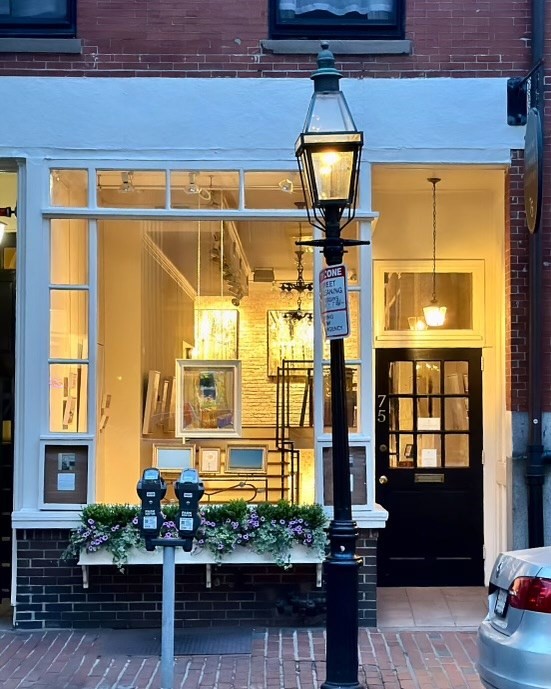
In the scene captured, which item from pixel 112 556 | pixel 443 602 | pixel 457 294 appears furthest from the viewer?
pixel 457 294

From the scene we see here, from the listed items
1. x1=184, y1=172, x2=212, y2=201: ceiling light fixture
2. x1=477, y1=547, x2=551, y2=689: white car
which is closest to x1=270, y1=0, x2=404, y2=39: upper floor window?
x1=184, y1=172, x2=212, y2=201: ceiling light fixture

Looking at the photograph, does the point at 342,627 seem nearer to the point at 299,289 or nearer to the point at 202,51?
the point at 299,289

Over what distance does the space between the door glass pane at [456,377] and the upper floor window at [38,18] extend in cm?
467

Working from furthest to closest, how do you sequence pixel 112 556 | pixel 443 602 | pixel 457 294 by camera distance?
pixel 457 294, pixel 443 602, pixel 112 556

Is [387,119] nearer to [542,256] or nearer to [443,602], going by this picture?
[542,256]

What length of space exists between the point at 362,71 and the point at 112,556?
14.6 feet

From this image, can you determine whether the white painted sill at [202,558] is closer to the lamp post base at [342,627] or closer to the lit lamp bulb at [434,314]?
the lamp post base at [342,627]

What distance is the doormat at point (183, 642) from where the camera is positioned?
6.81 meters

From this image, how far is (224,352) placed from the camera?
902 centimetres

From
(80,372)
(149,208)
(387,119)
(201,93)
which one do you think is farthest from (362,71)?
(80,372)

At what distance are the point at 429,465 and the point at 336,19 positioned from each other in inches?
168

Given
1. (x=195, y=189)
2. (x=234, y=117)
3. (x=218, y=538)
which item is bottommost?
(x=218, y=538)

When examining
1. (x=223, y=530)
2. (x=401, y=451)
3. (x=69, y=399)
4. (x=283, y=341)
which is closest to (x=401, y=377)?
(x=401, y=451)

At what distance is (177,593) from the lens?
24.2ft
